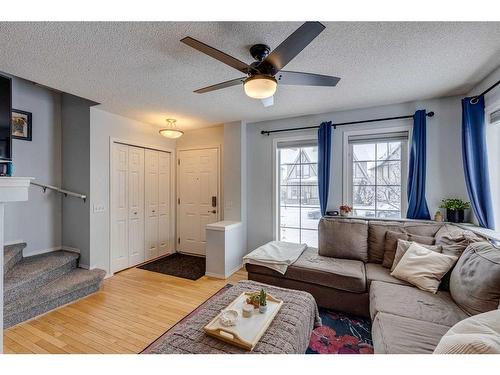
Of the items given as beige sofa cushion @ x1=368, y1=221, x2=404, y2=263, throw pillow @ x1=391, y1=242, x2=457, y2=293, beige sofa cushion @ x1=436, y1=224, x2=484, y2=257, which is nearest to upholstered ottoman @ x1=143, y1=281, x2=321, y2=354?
throw pillow @ x1=391, y1=242, x2=457, y2=293

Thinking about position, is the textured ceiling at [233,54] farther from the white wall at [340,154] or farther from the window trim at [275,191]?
the window trim at [275,191]

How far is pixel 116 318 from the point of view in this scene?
2305 mm

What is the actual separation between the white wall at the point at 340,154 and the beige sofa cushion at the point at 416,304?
4.66 ft

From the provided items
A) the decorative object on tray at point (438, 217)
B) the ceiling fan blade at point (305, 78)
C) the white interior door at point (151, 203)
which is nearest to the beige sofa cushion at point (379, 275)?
the decorative object on tray at point (438, 217)

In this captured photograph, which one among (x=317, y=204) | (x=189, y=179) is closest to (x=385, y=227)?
(x=317, y=204)

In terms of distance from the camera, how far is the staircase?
2.24 m

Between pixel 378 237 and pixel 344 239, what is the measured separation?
0.37 m

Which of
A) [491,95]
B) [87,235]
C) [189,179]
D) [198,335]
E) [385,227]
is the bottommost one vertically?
[198,335]

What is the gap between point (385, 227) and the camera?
270 centimetres

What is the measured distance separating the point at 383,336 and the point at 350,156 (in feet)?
7.87

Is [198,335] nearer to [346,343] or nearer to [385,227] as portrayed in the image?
[346,343]

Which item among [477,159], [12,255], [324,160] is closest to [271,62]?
[324,160]

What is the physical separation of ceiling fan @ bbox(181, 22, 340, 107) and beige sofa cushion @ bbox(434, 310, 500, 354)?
150cm

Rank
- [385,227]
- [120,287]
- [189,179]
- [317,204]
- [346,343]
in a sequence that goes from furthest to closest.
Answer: [189,179], [317,204], [120,287], [385,227], [346,343]
